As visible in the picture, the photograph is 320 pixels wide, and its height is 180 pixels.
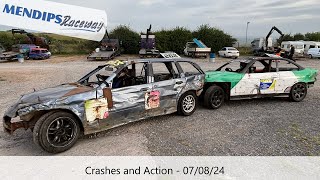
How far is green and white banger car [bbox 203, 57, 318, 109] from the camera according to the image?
6.90 m

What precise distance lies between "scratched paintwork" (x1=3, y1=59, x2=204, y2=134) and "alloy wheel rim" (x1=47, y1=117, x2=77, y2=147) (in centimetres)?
19

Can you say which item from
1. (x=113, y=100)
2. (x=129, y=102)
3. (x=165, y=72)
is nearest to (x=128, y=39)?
(x=165, y=72)

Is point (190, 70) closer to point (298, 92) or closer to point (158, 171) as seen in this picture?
point (158, 171)

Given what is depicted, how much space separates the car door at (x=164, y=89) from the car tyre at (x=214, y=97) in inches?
39.1

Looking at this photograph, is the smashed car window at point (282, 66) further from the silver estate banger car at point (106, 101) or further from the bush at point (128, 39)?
the bush at point (128, 39)

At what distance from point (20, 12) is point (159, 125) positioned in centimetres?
1818

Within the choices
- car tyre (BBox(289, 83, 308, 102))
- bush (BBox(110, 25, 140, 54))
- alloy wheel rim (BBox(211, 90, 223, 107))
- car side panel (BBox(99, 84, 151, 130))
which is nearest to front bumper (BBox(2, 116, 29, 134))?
car side panel (BBox(99, 84, 151, 130))

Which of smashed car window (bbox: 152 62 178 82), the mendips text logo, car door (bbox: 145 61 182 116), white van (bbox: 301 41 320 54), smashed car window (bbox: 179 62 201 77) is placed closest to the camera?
car door (bbox: 145 61 182 116)

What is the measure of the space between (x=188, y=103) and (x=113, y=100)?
214 centimetres

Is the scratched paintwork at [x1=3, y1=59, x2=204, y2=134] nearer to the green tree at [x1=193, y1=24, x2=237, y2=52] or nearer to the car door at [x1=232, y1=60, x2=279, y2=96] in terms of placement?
the car door at [x1=232, y1=60, x2=279, y2=96]

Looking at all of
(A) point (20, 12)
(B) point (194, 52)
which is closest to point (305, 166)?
(A) point (20, 12)

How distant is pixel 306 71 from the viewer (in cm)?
788

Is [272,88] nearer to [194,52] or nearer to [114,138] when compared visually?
[114,138]

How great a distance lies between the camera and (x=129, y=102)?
203 inches
